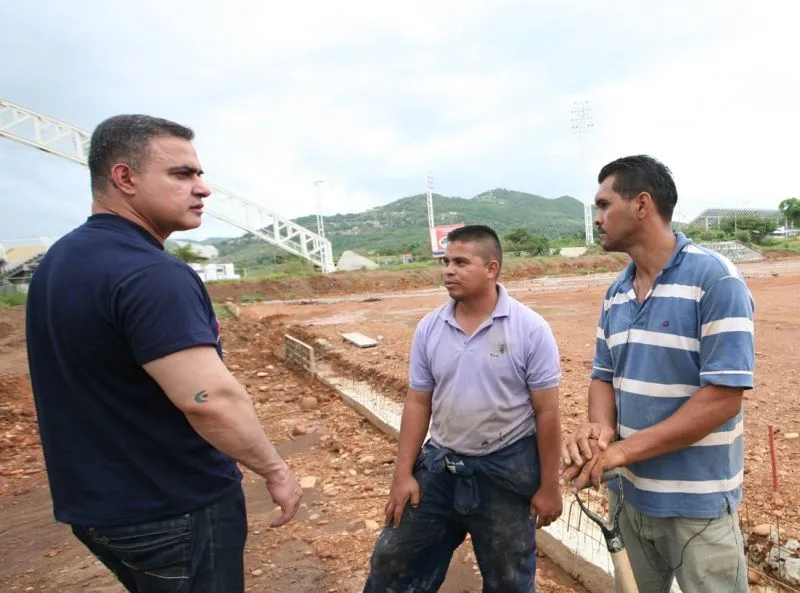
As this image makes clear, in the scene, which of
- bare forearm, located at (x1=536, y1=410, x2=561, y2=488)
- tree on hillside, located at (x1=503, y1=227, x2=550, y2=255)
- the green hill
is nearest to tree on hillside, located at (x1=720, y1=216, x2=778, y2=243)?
tree on hillside, located at (x1=503, y1=227, x2=550, y2=255)

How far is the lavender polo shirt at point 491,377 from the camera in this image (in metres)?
2.23

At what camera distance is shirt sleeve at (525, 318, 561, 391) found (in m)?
2.21

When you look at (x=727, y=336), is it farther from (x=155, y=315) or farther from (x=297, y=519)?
(x=297, y=519)

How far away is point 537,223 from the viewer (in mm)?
154500

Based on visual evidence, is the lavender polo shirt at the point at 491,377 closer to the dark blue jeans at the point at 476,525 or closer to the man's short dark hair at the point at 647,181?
the dark blue jeans at the point at 476,525

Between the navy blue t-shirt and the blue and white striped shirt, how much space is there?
145cm

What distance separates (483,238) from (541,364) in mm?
652

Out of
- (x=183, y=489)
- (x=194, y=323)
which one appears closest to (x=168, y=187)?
(x=194, y=323)

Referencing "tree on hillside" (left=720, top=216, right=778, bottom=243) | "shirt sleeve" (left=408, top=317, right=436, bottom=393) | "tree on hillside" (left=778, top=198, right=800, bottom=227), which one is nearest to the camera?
"shirt sleeve" (left=408, top=317, right=436, bottom=393)

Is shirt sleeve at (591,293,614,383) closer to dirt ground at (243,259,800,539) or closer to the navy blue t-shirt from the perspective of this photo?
the navy blue t-shirt

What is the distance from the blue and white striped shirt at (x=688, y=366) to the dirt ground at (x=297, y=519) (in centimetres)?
149

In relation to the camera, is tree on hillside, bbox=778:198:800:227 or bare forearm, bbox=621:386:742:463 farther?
tree on hillside, bbox=778:198:800:227

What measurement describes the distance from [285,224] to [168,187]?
110 feet

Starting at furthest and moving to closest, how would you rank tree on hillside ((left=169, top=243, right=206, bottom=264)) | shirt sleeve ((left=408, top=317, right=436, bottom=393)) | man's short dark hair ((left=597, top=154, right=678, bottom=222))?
tree on hillside ((left=169, top=243, right=206, bottom=264)) → shirt sleeve ((left=408, top=317, right=436, bottom=393)) → man's short dark hair ((left=597, top=154, right=678, bottom=222))
